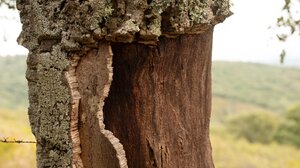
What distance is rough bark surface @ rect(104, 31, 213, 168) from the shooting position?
3154 millimetres

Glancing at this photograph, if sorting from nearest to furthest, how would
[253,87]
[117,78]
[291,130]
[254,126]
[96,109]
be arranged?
[96,109], [117,78], [291,130], [254,126], [253,87]

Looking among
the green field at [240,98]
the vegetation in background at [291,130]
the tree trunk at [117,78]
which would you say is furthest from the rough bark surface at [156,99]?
the vegetation in background at [291,130]

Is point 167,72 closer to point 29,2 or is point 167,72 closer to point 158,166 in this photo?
point 158,166

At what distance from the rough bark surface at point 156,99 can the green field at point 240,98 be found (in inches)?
573

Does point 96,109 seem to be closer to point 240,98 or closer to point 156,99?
point 156,99

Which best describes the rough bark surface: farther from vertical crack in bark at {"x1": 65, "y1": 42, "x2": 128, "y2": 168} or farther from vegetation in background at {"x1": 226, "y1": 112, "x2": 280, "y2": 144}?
vegetation in background at {"x1": 226, "y1": 112, "x2": 280, "y2": 144}

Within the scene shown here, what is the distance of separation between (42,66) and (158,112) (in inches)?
26.5

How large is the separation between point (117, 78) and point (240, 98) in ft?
193

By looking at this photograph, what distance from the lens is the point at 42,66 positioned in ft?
10.4

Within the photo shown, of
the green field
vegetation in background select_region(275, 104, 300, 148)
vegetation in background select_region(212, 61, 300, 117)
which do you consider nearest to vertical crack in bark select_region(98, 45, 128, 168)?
the green field

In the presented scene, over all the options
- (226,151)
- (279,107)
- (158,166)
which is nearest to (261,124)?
(226,151)

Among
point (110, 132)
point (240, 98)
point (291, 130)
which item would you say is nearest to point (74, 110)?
point (110, 132)

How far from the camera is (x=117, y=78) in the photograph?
3.20m

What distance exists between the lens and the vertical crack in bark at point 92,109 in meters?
3.03
